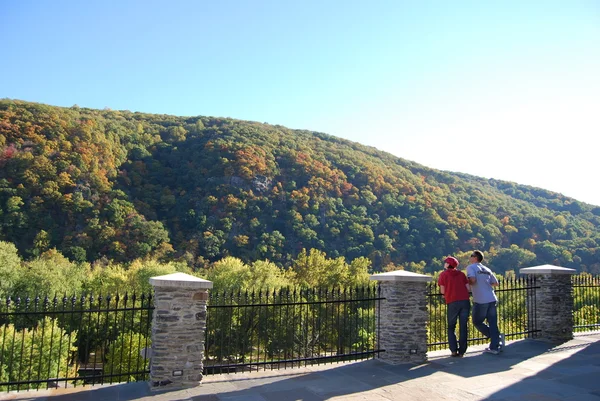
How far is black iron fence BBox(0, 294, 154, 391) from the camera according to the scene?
582 centimetres

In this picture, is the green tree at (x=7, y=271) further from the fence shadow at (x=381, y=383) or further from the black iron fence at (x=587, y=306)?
the black iron fence at (x=587, y=306)

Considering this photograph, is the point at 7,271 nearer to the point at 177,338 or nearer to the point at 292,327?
the point at 292,327

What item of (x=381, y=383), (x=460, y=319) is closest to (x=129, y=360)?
(x=381, y=383)

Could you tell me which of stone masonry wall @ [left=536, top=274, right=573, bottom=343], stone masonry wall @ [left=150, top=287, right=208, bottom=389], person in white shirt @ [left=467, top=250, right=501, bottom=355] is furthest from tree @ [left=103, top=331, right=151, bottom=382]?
stone masonry wall @ [left=536, top=274, right=573, bottom=343]

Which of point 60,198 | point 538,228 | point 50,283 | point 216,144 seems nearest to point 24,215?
point 60,198

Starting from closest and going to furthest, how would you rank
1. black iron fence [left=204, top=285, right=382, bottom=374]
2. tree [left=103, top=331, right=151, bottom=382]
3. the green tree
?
1. tree [left=103, top=331, right=151, bottom=382]
2. black iron fence [left=204, top=285, right=382, bottom=374]
3. the green tree

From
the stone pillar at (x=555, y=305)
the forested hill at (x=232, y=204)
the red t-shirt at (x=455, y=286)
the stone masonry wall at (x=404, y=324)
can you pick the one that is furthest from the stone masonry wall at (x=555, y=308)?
the forested hill at (x=232, y=204)

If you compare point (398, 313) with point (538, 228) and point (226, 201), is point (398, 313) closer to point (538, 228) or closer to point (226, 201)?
point (226, 201)

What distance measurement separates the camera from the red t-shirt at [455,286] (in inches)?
294

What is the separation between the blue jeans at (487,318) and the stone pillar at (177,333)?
4.87 meters

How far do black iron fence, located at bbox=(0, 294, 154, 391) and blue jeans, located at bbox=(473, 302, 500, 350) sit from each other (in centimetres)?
563

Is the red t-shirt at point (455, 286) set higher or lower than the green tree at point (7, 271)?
higher

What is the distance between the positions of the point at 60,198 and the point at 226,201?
77.6 ft

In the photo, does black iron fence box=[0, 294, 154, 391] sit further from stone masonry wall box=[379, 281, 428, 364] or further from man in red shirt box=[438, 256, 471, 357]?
man in red shirt box=[438, 256, 471, 357]
